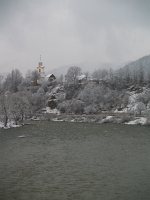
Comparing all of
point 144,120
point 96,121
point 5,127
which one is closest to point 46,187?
point 5,127

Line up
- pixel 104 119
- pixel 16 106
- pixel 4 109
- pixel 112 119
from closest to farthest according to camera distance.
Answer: pixel 4 109 → pixel 16 106 → pixel 112 119 → pixel 104 119

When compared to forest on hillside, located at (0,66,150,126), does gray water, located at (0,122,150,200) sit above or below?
below

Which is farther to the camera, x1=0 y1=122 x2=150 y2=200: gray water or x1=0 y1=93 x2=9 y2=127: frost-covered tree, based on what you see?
x1=0 y1=93 x2=9 y2=127: frost-covered tree

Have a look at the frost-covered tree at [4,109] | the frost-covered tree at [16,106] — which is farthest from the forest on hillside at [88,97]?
the frost-covered tree at [4,109]

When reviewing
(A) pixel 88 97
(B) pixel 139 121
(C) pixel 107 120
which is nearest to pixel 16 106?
(C) pixel 107 120

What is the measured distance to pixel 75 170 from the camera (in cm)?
3969

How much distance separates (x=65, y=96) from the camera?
17488 cm

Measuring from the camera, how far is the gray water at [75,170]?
3098 centimetres

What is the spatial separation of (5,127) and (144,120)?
43692 mm

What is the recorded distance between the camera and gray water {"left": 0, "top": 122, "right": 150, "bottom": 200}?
31.0 m

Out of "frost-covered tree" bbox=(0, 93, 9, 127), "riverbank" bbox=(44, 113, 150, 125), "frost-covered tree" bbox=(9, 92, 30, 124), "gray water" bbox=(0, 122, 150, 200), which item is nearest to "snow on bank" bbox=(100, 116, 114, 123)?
"riverbank" bbox=(44, 113, 150, 125)

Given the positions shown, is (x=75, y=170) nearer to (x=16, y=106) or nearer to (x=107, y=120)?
(x=16, y=106)

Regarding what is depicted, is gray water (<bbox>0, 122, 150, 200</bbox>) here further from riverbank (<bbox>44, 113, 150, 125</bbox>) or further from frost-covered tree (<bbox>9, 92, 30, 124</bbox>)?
riverbank (<bbox>44, 113, 150, 125</bbox>)

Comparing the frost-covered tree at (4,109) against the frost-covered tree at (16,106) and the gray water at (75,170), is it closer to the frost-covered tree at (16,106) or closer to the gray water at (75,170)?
the frost-covered tree at (16,106)
